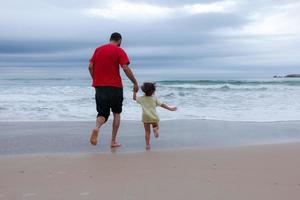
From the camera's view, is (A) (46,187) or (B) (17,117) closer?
(A) (46,187)

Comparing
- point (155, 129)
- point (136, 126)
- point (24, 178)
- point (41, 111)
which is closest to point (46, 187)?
point (24, 178)

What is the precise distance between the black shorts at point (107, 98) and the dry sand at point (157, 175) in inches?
31.8

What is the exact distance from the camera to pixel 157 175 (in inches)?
158

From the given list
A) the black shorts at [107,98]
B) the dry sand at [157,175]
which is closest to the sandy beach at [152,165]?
the dry sand at [157,175]

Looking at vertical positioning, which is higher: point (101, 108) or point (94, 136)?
point (101, 108)

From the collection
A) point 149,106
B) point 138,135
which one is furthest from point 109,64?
point 138,135

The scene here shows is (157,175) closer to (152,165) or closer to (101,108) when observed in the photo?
(152,165)

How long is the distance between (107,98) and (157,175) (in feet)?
6.63

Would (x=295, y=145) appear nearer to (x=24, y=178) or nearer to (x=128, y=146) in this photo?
(x=128, y=146)

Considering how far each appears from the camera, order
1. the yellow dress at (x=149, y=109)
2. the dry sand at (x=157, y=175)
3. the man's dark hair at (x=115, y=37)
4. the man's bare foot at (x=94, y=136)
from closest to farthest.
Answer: the dry sand at (x=157, y=175) < the man's bare foot at (x=94, y=136) < the man's dark hair at (x=115, y=37) < the yellow dress at (x=149, y=109)

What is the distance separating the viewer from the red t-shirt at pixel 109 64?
5.76 m

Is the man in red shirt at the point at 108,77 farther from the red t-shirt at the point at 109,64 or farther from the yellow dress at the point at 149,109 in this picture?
the yellow dress at the point at 149,109

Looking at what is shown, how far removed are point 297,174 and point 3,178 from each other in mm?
2725

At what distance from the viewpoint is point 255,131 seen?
7766 millimetres
